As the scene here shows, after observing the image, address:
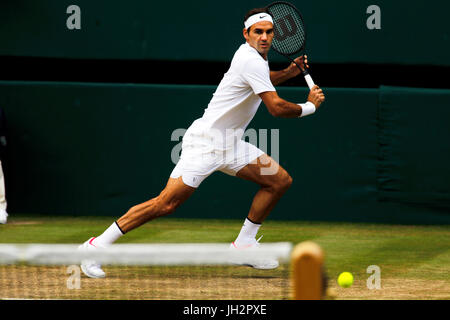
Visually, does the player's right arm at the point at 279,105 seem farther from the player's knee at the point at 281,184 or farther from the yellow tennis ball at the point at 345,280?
the yellow tennis ball at the point at 345,280

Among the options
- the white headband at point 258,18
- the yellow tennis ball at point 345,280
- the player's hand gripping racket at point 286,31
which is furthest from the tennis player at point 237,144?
the yellow tennis ball at point 345,280

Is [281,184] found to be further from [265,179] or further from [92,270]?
[92,270]

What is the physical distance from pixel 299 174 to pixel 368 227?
37.2 inches

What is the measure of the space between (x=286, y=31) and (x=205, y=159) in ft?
4.99

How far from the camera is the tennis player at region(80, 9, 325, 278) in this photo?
579cm

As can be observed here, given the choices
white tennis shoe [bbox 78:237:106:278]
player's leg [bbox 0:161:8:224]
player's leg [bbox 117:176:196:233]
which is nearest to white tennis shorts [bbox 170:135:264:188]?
player's leg [bbox 117:176:196:233]

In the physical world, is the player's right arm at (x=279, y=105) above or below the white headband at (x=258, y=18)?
below

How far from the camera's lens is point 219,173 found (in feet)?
30.0

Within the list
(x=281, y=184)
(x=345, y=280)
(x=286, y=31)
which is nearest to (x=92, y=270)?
(x=281, y=184)

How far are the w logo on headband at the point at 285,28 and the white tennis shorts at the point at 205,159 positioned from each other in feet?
3.72

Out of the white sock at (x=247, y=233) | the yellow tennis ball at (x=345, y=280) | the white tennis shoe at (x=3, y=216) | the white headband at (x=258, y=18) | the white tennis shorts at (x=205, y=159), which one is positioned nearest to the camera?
the yellow tennis ball at (x=345, y=280)

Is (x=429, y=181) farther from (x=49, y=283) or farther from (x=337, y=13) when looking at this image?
(x=49, y=283)

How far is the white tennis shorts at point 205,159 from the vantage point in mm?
5887
